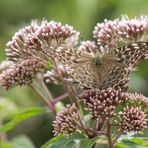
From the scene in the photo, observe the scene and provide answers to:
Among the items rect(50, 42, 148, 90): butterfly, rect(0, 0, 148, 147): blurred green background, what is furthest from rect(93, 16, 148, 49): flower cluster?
rect(0, 0, 148, 147): blurred green background

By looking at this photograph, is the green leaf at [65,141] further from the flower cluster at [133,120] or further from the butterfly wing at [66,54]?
the butterfly wing at [66,54]

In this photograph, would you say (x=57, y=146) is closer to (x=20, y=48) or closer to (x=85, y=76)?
(x=85, y=76)

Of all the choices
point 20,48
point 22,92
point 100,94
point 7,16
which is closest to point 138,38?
point 100,94

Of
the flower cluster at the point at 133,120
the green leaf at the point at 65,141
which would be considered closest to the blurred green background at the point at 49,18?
the green leaf at the point at 65,141

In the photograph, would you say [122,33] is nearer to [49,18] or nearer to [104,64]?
[104,64]

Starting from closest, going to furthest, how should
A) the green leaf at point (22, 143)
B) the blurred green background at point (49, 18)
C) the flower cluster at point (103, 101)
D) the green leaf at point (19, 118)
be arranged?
the flower cluster at point (103, 101)
the green leaf at point (19, 118)
the green leaf at point (22, 143)
the blurred green background at point (49, 18)

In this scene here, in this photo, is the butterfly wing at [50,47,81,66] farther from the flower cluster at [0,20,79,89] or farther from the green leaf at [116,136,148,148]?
the green leaf at [116,136,148,148]
